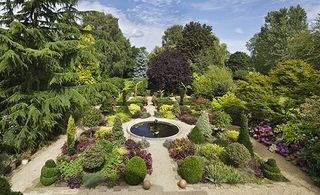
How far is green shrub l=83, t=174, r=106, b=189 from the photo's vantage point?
29.2ft

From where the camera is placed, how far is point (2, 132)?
11516mm

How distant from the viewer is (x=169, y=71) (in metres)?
26.6

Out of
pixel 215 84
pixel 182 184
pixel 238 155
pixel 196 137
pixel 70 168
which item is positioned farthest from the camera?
pixel 215 84

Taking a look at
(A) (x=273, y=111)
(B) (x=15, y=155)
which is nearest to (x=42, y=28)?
(B) (x=15, y=155)

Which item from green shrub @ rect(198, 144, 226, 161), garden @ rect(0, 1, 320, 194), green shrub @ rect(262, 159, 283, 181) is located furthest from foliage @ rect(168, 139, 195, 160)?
green shrub @ rect(262, 159, 283, 181)

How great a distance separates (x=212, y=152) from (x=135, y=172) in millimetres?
4474

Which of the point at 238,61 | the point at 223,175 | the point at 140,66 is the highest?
the point at 238,61

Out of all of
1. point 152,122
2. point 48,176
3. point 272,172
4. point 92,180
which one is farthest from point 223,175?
point 152,122

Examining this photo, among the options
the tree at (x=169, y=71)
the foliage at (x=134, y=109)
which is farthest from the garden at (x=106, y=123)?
the tree at (x=169, y=71)

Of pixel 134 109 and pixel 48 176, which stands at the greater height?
pixel 134 109

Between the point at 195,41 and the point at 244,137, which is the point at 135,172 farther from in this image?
the point at 195,41

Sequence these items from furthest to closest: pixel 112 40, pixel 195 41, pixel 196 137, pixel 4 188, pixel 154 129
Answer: pixel 195 41
pixel 112 40
pixel 154 129
pixel 196 137
pixel 4 188

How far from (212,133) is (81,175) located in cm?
943

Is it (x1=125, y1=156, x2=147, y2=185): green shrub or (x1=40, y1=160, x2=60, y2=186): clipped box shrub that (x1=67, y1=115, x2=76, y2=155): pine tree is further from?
(x1=125, y1=156, x2=147, y2=185): green shrub
